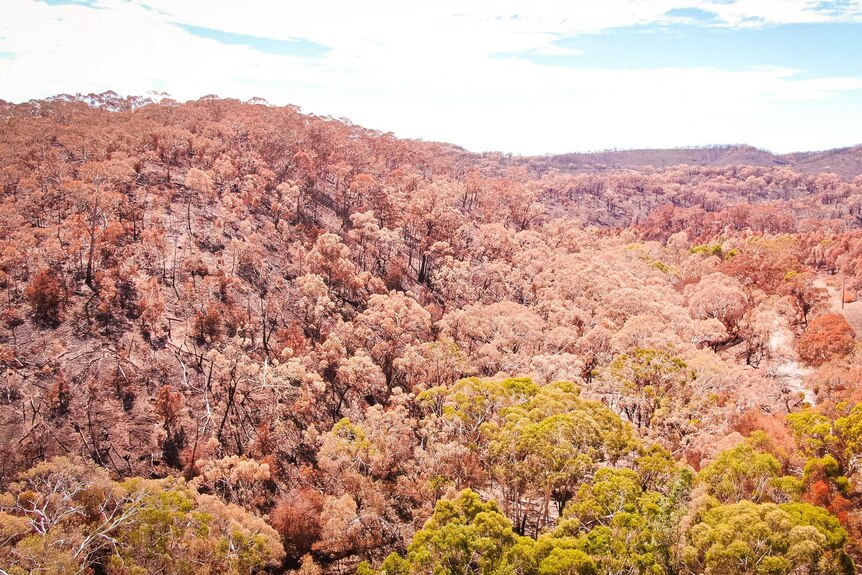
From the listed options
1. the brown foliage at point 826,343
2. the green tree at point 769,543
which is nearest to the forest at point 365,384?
the green tree at point 769,543

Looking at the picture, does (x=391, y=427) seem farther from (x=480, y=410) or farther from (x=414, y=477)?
(x=480, y=410)

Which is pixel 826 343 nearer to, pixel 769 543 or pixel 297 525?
pixel 769 543

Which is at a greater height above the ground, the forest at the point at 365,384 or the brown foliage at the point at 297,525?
the forest at the point at 365,384

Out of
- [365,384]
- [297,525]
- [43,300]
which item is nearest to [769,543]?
[297,525]

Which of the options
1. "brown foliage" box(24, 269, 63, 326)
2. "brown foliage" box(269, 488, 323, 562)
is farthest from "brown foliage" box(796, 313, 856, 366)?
"brown foliage" box(24, 269, 63, 326)

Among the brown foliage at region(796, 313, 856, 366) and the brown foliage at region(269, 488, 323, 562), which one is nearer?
the brown foliage at region(269, 488, 323, 562)

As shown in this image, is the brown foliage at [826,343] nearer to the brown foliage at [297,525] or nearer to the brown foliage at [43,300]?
the brown foliage at [297,525]

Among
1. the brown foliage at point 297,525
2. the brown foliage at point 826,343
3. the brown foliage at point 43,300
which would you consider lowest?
the brown foliage at point 297,525

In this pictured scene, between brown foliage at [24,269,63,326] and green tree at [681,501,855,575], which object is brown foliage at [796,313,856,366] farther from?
brown foliage at [24,269,63,326]

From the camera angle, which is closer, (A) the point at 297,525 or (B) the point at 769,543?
(B) the point at 769,543
